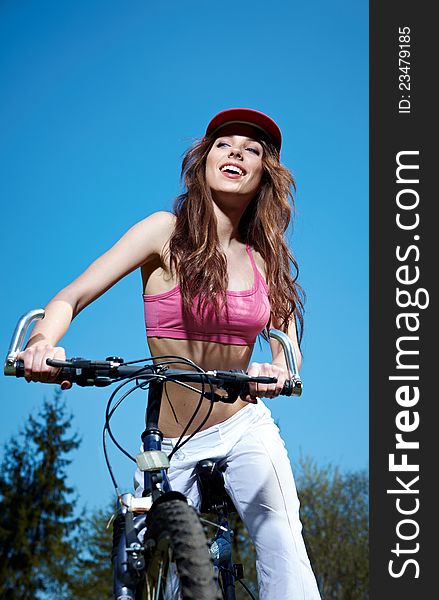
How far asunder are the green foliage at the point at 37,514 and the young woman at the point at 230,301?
72.6 feet

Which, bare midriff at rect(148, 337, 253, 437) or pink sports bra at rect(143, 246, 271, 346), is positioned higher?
pink sports bra at rect(143, 246, 271, 346)

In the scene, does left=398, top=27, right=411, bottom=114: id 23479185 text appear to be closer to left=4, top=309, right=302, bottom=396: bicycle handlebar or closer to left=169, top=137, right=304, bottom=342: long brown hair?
left=169, top=137, right=304, bottom=342: long brown hair

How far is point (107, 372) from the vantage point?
2346mm

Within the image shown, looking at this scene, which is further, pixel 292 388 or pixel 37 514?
pixel 37 514

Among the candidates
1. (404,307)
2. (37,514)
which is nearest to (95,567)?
(37,514)

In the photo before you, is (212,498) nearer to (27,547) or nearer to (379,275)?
(379,275)

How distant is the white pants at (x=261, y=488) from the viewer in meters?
2.89

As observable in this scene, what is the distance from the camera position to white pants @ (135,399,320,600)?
2893 millimetres

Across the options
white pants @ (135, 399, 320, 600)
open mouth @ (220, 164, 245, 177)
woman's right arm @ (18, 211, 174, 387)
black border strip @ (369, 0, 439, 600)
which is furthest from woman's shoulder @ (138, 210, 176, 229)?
black border strip @ (369, 0, 439, 600)

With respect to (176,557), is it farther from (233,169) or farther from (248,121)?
(248,121)

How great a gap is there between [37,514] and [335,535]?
9074 mm

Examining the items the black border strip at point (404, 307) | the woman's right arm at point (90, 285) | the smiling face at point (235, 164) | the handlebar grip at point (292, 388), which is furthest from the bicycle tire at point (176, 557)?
the black border strip at point (404, 307)

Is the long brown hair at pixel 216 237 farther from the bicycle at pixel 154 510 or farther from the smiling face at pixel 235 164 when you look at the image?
the bicycle at pixel 154 510

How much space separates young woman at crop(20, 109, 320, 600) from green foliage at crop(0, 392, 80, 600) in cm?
2212
